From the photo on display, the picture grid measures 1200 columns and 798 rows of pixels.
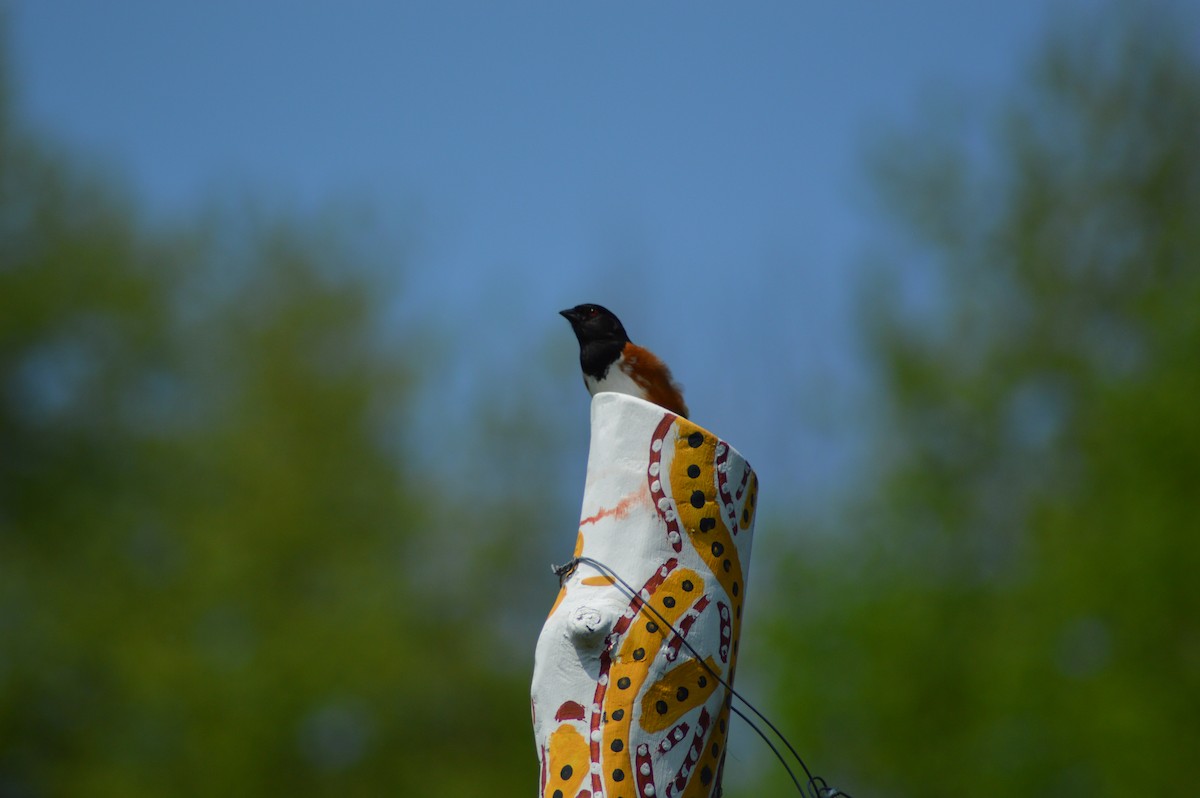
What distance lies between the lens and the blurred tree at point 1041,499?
11.4 m

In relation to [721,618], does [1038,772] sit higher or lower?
higher

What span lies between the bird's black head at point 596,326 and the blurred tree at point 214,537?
1042 cm

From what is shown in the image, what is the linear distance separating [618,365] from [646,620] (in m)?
1.93

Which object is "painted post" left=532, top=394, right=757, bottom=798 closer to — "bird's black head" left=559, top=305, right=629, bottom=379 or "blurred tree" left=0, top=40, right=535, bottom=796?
"bird's black head" left=559, top=305, right=629, bottom=379

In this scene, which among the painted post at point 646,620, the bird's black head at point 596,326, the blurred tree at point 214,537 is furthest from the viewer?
the blurred tree at point 214,537

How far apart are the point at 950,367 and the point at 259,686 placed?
9160mm

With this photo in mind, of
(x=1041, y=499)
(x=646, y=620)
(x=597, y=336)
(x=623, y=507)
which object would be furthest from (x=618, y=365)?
(x=1041, y=499)

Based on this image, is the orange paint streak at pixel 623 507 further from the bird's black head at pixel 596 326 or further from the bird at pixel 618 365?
the bird's black head at pixel 596 326

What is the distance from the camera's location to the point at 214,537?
16.0 m

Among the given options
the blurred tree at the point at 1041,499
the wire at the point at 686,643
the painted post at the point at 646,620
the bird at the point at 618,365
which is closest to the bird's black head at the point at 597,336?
the bird at the point at 618,365

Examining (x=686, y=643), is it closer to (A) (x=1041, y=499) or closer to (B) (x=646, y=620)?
(B) (x=646, y=620)

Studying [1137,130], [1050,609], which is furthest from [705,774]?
[1137,130]

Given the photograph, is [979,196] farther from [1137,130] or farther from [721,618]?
[721,618]

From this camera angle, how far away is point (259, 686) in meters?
15.2
